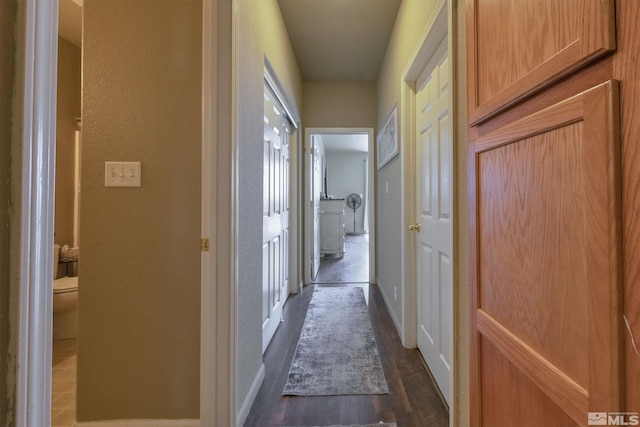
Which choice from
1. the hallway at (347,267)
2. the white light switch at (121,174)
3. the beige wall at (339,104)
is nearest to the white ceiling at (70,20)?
the white light switch at (121,174)

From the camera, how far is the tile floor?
152 cm

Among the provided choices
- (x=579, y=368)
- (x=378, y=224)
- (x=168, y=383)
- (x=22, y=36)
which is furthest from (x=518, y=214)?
(x=378, y=224)

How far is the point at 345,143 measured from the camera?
782 cm

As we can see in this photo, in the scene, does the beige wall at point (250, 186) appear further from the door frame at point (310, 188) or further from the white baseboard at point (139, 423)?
the door frame at point (310, 188)

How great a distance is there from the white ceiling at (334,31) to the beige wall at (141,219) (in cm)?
145

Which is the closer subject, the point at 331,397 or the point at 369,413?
the point at 369,413

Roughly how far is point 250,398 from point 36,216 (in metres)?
1.40

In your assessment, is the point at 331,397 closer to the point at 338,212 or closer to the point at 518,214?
the point at 518,214

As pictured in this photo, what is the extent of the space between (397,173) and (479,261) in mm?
1659

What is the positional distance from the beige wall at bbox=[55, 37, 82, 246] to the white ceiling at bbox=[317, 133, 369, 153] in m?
4.57

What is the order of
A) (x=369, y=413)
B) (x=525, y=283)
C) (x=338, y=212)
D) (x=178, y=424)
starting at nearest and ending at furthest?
1. (x=525, y=283)
2. (x=178, y=424)
3. (x=369, y=413)
4. (x=338, y=212)

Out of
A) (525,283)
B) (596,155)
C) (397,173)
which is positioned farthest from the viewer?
(397,173)

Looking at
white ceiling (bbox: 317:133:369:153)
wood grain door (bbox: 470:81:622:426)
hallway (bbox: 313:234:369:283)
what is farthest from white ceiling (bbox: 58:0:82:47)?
white ceiling (bbox: 317:133:369:153)

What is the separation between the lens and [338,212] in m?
5.96
